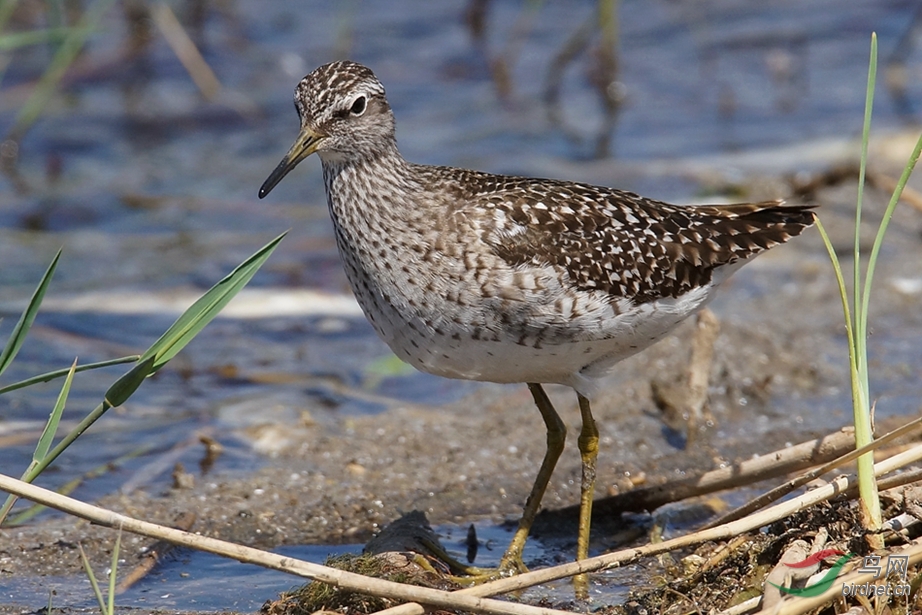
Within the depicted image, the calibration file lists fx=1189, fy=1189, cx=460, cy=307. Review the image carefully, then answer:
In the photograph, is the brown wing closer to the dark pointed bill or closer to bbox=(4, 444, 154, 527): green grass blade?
the dark pointed bill

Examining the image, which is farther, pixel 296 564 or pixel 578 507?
pixel 578 507

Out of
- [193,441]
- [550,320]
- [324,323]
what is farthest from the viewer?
[324,323]

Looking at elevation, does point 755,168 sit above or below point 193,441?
above

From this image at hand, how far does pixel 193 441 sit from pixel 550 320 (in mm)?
2832

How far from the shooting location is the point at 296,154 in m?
5.92

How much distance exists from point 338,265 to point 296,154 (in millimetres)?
4236

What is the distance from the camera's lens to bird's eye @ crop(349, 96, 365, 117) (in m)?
6.02

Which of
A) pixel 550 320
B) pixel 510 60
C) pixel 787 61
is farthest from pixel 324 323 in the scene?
pixel 787 61

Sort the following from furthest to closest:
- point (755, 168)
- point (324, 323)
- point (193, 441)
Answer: point (755, 168), point (324, 323), point (193, 441)

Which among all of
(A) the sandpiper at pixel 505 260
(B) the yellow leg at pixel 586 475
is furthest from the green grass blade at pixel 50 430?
(B) the yellow leg at pixel 586 475

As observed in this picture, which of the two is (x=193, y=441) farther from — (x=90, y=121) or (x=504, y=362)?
(x=90, y=121)

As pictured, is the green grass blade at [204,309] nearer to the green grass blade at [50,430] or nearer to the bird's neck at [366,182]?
the green grass blade at [50,430]

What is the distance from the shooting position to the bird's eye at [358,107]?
6.02m

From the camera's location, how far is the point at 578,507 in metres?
6.41
